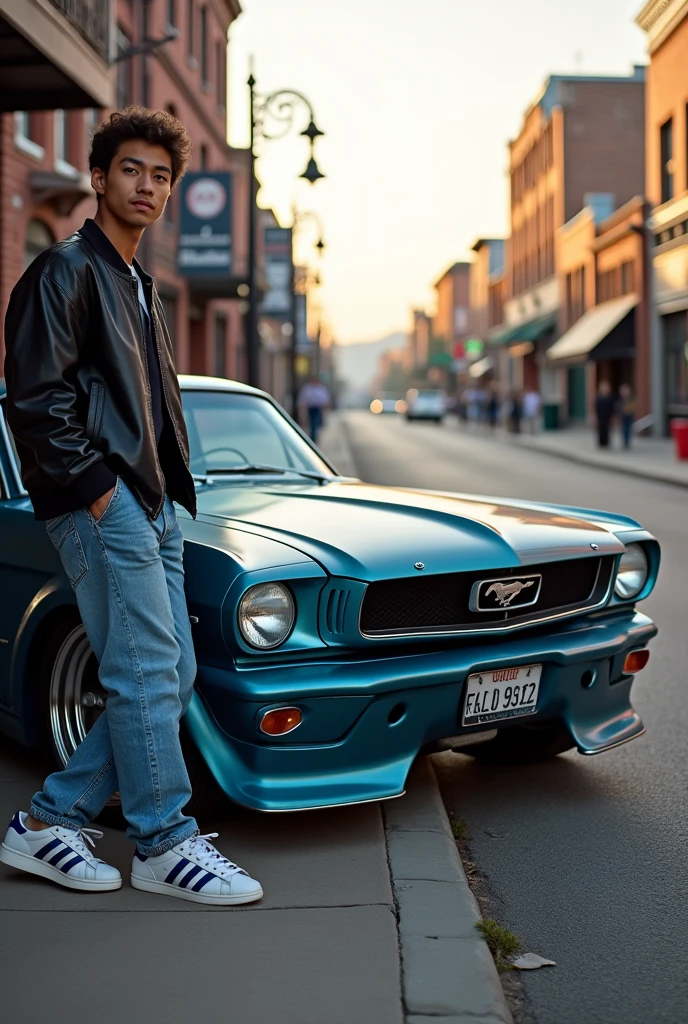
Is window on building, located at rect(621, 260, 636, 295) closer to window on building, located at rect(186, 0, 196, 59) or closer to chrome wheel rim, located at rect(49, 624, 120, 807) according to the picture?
window on building, located at rect(186, 0, 196, 59)

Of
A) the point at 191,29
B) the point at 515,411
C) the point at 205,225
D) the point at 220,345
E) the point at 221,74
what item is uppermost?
the point at 221,74

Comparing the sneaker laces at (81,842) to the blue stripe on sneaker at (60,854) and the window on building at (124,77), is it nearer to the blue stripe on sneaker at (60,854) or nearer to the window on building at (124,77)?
the blue stripe on sneaker at (60,854)

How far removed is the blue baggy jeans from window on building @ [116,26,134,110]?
22336 millimetres

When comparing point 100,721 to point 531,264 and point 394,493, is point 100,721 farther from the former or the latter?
point 531,264

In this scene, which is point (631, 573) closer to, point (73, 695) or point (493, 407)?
point (73, 695)

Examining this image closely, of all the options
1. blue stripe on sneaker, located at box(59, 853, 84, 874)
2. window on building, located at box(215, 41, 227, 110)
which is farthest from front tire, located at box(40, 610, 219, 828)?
window on building, located at box(215, 41, 227, 110)

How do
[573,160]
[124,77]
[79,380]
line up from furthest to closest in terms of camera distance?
1. [573,160]
2. [124,77]
3. [79,380]

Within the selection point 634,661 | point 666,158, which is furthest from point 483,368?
point 634,661

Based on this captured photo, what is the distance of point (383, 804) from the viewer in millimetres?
4277

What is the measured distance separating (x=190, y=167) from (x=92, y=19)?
1790 cm

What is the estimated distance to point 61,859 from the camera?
344 cm

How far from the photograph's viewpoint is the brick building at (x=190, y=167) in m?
17.8

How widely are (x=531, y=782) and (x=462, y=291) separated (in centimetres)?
12585

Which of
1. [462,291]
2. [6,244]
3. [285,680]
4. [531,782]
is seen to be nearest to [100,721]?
[285,680]
